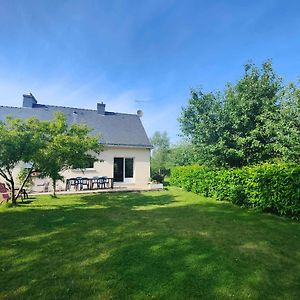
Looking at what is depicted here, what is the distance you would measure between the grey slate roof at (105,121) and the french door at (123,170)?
1.51m

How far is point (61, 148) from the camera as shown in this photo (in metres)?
11.5

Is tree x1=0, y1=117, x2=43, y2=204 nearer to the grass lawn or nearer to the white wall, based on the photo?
the grass lawn

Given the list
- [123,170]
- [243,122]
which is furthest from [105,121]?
[243,122]

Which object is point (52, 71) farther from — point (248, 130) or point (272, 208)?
point (272, 208)

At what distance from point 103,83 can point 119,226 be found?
49.7 ft

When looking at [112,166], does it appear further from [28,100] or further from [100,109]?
[28,100]

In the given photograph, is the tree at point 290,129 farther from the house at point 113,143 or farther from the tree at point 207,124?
the house at point 113,143

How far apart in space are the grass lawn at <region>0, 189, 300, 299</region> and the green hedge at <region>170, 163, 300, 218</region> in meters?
0.63

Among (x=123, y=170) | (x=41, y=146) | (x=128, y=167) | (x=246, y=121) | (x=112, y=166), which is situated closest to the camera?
(x=41, y=146)

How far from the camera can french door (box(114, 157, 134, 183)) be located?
2188 cm

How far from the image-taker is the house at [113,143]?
68.6 ft

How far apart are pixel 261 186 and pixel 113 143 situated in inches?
550

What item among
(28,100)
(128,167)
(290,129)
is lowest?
(128,167)

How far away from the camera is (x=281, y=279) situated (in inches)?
167
